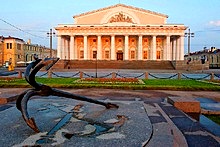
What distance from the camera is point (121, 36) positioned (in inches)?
2368

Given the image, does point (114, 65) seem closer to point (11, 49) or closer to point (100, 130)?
point (11, 49)

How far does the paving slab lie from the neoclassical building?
169 ft

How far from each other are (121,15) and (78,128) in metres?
57.1

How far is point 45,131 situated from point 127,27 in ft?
175

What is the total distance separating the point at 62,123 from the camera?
4766 mm

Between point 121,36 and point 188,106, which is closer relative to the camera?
point 188,106

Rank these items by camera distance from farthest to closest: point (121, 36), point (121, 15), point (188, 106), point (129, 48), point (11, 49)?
1. point (11, 49)
2. point (129, 48)
3. point (121, 36)
4. point (121, 15)
5. point (188, 106)

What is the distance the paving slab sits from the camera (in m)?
3.71

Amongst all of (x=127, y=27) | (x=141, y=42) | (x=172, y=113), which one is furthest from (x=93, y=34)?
(x=172, y=113)

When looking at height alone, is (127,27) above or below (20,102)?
above

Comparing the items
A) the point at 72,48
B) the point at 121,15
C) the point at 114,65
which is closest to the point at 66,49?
the point at 72,48

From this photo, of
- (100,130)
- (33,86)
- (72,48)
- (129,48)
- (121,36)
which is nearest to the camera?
(100,130)

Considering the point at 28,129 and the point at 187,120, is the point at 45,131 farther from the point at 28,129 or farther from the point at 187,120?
the point at 187,120

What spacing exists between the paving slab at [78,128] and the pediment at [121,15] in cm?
5533
